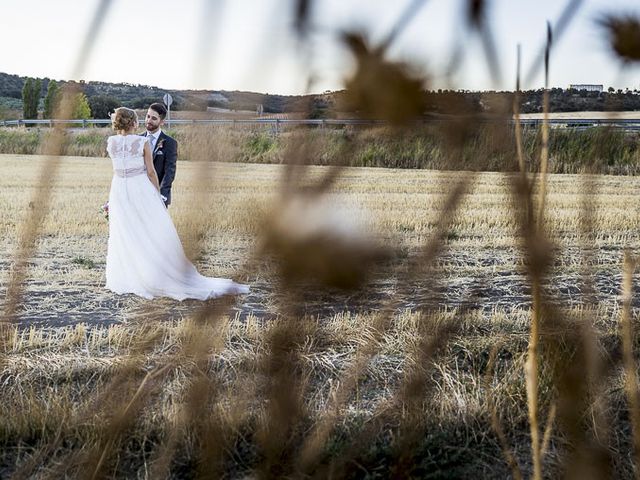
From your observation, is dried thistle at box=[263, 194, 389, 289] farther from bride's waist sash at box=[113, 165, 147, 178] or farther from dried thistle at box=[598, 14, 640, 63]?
bride's waist sash at box=[113, 165, 147, 178]

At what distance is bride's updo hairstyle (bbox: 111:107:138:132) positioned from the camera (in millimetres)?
5375

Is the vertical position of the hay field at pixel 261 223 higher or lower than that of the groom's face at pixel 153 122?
lower

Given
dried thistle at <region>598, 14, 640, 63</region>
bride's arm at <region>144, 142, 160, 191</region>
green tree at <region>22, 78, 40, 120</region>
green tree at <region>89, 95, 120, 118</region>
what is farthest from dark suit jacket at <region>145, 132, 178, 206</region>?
dried thistle at <region>598, 14, 640, 63</region>

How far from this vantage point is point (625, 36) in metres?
0.60

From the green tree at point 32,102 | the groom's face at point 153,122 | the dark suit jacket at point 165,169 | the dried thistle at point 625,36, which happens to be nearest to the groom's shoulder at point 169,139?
the groom's face at point 153,122

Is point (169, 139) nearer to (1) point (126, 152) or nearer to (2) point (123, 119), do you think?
(2) point (123, 119)

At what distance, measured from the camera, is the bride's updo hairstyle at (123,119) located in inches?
212

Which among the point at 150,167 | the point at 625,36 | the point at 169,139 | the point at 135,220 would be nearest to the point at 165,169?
the point at 150,167

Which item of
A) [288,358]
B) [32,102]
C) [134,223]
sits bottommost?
[134,223]

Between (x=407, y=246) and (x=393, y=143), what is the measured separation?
0.07 metres

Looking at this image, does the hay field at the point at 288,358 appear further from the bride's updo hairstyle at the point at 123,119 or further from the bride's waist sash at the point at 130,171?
the bride's updo hairstyle at the point at 123,119

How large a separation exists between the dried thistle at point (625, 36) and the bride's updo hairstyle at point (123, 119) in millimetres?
4999

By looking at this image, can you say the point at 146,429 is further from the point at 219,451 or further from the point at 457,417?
the point at 219,451

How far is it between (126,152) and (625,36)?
5391mm
